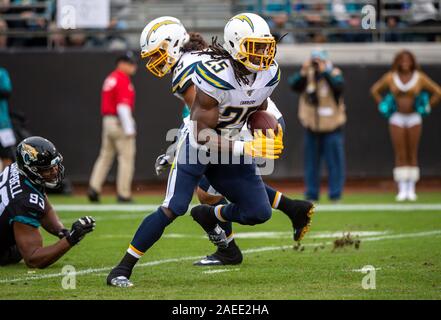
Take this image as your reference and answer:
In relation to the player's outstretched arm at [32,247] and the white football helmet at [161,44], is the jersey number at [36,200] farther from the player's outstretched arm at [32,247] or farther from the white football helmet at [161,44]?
the white football helmet at [161,44]

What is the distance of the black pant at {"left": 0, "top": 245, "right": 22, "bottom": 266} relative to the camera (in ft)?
23.7

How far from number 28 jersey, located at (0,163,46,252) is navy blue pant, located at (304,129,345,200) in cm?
625

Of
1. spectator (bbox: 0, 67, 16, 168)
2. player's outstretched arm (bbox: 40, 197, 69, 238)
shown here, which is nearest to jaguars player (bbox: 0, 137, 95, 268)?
player's outstretched arm (bbox: 40, 197, 69, 238)

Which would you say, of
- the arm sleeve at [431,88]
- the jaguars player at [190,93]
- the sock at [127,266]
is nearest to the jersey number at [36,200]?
the jaguars player at [190,93]

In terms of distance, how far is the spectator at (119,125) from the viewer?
1284 centimetres

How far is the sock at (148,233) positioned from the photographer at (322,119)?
6.64 m

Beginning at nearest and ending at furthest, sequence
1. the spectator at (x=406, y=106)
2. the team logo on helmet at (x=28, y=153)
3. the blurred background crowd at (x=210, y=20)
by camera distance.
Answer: the team logo on helmet at (x=28, y=153)
the spectator at (x=406, y=106)
the blurred background crowd at (x=210, y=20)

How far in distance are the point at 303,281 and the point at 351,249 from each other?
1789mm

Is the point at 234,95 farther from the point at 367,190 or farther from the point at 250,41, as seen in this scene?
the point at 367,190

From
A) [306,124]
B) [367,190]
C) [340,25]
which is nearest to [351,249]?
[306,124]

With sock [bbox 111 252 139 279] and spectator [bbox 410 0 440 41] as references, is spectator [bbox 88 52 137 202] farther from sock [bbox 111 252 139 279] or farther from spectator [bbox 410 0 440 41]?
sock [bbox 111 252 139 279]

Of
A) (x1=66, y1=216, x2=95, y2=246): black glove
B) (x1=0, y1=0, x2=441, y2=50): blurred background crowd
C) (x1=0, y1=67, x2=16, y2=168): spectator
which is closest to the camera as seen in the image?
(x1=66, y1=216, x2=95, y2=246): black glove

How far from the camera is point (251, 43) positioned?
6164mm

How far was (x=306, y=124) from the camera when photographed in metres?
12.7
